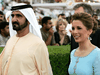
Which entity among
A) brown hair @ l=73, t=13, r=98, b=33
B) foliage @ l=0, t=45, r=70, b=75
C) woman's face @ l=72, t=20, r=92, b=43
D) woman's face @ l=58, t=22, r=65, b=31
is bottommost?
foliage @ l=0, t=45, r=70, b=75

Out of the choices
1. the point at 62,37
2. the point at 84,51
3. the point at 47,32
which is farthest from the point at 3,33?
the point at 84,51

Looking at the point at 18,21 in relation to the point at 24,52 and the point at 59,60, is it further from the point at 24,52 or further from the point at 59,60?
the point at 59,60

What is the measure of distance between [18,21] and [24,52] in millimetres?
523

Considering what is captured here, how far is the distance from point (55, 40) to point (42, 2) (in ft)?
27.6

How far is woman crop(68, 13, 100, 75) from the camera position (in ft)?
6.34

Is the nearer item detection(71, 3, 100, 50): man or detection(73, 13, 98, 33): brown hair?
detection(73, 13, 98, 33): brown hair

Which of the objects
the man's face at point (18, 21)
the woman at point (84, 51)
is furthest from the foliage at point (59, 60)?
the woman at point (84, 51)

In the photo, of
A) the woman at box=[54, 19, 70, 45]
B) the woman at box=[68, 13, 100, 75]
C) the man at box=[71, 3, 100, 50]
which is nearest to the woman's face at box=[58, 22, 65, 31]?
the woman at box=[54, 19, 70, 45]

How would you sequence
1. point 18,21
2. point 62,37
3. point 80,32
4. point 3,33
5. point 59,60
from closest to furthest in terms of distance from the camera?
point 80,32, point 18,21, point 59,60, point 3,33, point 62,37

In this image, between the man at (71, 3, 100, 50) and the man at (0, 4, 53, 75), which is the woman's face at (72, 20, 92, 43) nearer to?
the man at (0, 4, 53, 75)

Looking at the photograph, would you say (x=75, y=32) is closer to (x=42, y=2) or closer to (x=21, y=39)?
(x=21, y=39)

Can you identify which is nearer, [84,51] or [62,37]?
[84,51]

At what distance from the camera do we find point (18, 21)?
8.66ft

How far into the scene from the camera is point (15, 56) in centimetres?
249
